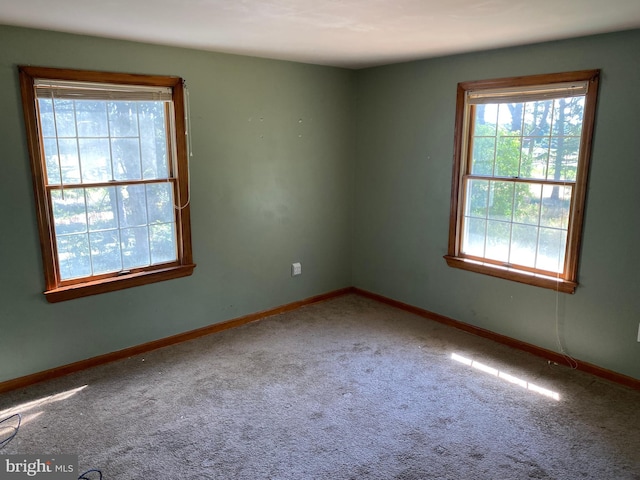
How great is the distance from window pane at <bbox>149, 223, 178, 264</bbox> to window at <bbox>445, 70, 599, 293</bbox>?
7.73 ft

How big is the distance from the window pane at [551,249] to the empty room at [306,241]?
0.05 ft

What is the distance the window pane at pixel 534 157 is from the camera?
3.45m

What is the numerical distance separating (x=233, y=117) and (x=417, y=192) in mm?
1776

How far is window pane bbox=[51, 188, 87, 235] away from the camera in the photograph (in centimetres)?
316

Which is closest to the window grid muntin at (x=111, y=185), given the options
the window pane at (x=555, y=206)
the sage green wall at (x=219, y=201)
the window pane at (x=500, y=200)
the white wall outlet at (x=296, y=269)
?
the sage green wall at (x=219, y=201)

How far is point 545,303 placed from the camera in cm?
353

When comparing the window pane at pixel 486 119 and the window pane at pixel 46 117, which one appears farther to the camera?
the window pane at pixel 486 119

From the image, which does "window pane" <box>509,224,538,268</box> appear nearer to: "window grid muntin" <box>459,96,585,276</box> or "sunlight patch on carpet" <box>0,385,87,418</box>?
"window grid muntin" <box>459,96,585,276</box>

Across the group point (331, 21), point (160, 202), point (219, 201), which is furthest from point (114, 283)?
point (331, 21)

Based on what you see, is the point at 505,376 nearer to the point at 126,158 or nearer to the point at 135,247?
the point at 135,247

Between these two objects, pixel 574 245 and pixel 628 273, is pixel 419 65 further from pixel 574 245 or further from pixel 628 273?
pixel 628 273

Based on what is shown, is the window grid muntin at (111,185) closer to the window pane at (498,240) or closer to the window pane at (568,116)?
the window pane at (498,240)

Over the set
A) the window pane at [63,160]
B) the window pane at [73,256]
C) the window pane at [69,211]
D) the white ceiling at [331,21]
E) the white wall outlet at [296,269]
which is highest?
the white ceiling at [331,21]

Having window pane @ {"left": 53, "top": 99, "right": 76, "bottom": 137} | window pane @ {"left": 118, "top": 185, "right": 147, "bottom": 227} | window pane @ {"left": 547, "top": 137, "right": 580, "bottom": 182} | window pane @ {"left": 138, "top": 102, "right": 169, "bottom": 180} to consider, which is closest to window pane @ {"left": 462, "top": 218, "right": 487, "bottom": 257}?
window pane @ {"left": 547, "top": 137, "right": 580, "bottom": 182}
